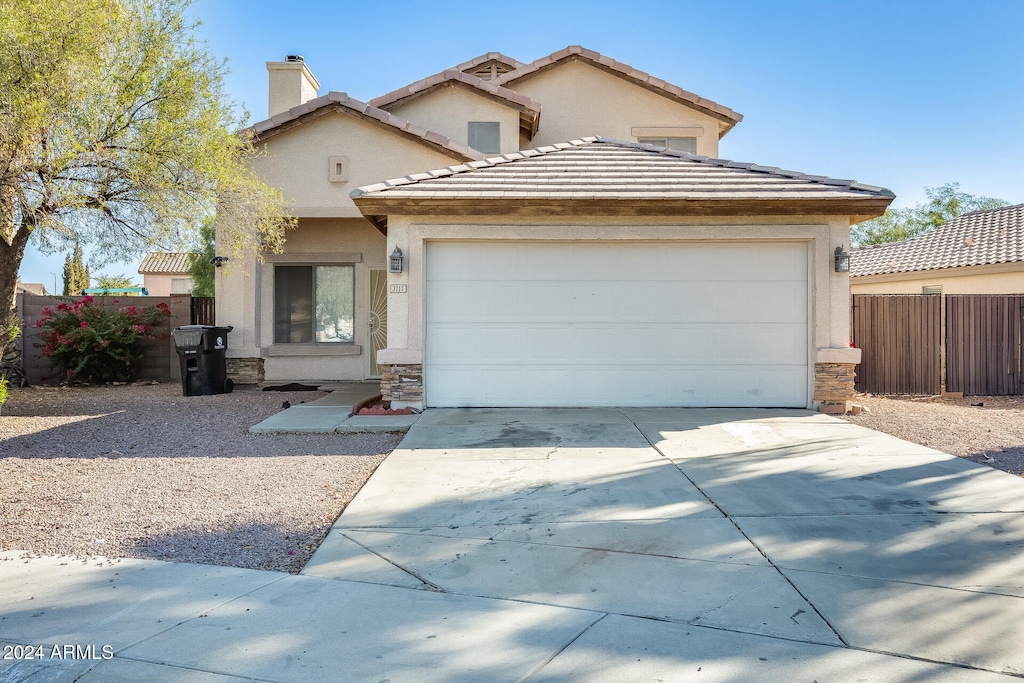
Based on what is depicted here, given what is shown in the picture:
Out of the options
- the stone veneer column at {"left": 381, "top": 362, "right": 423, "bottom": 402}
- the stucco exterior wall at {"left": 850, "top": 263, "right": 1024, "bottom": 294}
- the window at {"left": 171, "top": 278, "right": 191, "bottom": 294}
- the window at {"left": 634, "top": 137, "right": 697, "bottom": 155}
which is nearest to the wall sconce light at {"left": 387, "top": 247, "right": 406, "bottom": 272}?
the stone veneer column at {"left": 381, "top": 362, "right": 423, "bottom": 402}

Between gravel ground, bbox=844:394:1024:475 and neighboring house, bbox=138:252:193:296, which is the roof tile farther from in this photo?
neighboring house, bbox=138:252:193:296

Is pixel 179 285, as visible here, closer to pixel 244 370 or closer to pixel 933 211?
pixel 244 370

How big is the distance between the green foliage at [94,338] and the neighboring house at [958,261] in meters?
19.1

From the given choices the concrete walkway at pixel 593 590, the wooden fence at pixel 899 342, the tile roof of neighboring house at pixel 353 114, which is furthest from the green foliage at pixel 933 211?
the concrete walkway at pixel 593 590

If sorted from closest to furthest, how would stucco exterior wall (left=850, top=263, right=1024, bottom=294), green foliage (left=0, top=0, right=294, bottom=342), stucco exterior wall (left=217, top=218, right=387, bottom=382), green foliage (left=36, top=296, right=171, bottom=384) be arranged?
green foliage (left=0, top=0, right=294, bottom=342) → green foliage (left=36, top=296, right=171, bottom=384) → stucco exterior wall (left=217, top=218, right=387, bottom=382) → stucco exterior wall (left=850, top=263, right=1024, bottom=294)

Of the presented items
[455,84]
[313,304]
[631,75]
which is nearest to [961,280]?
[631,75]

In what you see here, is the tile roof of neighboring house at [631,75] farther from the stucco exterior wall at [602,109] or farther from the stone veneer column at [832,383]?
the stone veneer column at [832,383]

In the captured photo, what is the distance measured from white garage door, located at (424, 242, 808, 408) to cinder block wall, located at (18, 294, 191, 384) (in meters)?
7.80

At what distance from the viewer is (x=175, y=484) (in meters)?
6.21

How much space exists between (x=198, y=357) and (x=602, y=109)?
1032 centimetres

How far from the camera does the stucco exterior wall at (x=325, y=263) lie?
14.1m

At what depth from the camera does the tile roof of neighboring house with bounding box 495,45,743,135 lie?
16.2 meters

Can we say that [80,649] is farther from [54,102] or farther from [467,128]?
[467,128]

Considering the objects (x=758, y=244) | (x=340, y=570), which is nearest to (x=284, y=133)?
(x=758, y=244)
